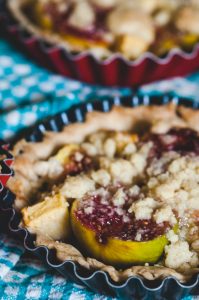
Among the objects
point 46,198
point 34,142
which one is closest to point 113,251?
point 46,198

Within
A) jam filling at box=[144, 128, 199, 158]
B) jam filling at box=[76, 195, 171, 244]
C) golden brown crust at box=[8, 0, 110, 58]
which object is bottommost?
jam filling at box=[76, 195, 171, 244]

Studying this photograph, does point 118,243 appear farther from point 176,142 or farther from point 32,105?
point 32,105

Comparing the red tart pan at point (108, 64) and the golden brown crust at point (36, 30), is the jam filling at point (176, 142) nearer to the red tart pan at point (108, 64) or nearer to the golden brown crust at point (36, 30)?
the red tart pan at point (108, 64)

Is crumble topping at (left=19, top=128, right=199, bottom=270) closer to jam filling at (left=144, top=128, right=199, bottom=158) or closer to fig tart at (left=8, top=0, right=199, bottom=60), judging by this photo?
jam filling at (left=144, top=128, right=199, bottom=158)

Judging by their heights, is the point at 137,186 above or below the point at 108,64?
below

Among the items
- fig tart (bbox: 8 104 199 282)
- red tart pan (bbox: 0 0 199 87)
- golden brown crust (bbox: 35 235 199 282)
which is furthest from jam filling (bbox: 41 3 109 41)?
golden brown crust (bbox: 35 235 199 282)

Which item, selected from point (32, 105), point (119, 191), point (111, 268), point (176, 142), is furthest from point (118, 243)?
point (32, 105)
